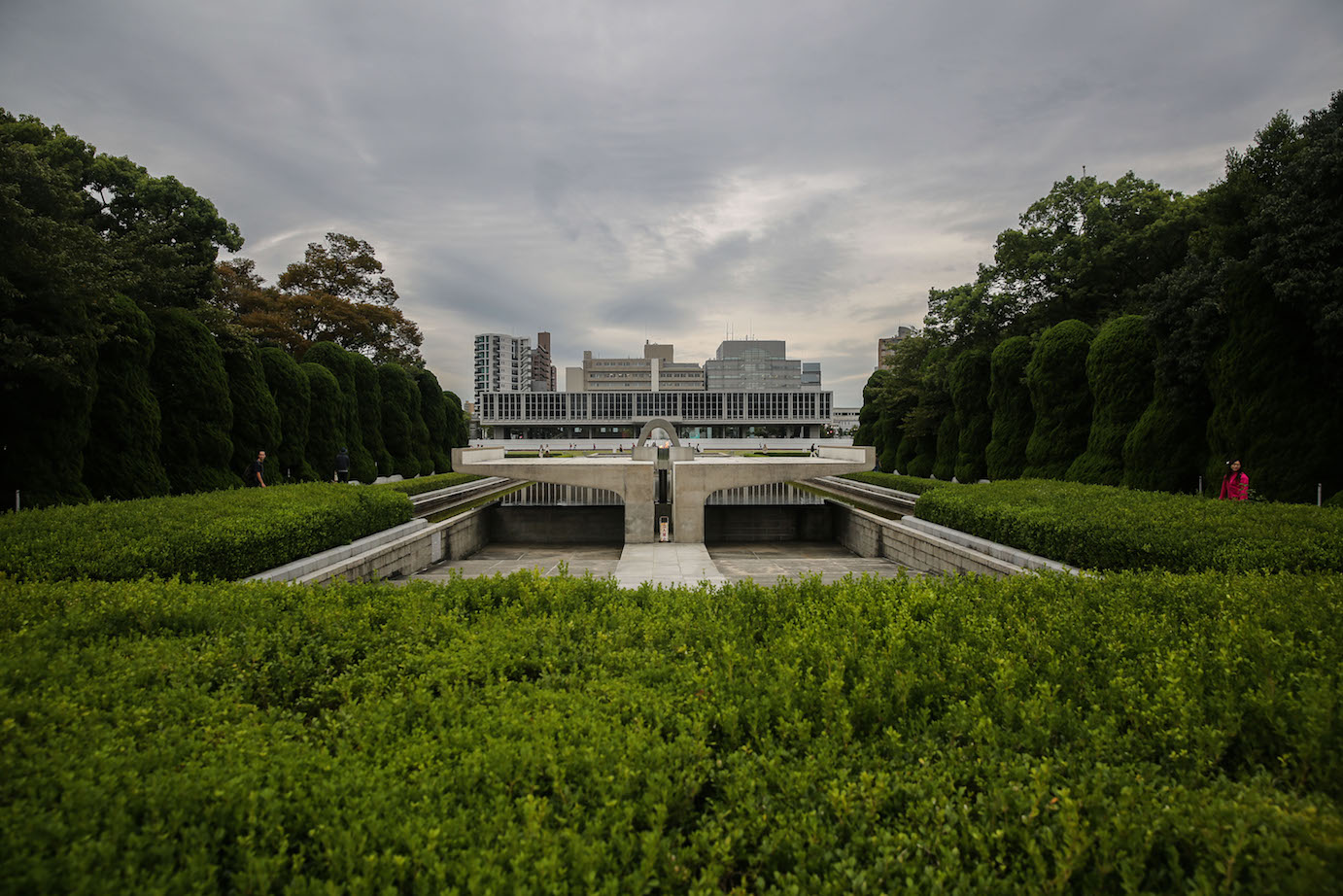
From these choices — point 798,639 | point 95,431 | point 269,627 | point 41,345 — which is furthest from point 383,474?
point 798,639

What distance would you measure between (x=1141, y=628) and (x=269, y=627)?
5.89 metres

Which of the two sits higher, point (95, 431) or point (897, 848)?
point (95, 431)

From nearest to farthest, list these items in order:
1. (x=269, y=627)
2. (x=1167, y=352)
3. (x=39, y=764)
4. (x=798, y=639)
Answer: (x=39, y=764) → (x=798, y=639) → (x=269, y=627) → (x=1167, y=352)

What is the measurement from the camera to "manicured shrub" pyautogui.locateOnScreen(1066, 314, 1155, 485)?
1608 centimetres

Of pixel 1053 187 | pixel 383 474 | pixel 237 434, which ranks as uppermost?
pixel 1053 187

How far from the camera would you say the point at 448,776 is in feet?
8.09

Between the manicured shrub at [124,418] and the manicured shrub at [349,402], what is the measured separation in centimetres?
885

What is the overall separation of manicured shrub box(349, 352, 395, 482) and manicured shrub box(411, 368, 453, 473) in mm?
4834

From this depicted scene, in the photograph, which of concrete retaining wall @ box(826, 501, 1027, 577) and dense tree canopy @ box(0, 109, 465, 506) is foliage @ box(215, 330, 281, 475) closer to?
dense tree canopy @ box(0, 109, 465, 506)

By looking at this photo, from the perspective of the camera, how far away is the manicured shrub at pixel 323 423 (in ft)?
68.4

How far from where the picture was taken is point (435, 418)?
30812 mm

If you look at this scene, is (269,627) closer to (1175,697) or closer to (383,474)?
(1175,697)

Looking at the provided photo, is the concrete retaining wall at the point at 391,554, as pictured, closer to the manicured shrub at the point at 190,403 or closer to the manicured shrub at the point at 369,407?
the manicured shrub at the point at 190,403

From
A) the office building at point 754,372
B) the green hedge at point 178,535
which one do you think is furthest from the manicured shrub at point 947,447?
the office building at point 754,372
